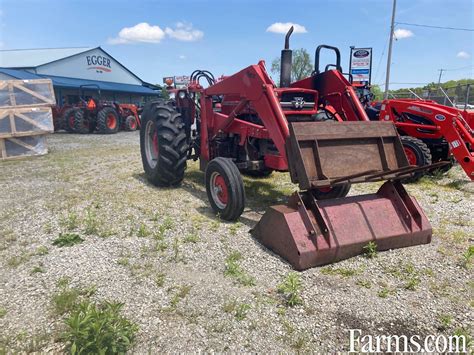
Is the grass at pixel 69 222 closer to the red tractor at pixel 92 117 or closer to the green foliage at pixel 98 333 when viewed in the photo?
the green foliage at pixel 98 333

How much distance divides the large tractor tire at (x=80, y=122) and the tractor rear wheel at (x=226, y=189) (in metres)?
14.2

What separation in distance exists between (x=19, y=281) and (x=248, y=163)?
2.94 m

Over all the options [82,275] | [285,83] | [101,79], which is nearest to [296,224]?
[82,275]

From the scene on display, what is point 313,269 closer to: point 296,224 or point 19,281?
point 296,224

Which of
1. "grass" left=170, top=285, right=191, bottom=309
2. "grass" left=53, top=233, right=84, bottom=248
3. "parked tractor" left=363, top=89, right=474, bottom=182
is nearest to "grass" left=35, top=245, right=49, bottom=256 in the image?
"grass" left=53, top=233, right=84, bottom=248

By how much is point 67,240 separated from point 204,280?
5.88ft

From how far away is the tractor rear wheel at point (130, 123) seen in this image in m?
19.2

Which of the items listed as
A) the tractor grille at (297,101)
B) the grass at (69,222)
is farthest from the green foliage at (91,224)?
the tractor grille at (297,101)

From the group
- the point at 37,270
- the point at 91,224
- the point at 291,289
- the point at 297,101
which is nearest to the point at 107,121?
the point at 91,224

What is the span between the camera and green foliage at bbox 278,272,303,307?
2.83 m

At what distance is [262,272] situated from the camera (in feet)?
10.9

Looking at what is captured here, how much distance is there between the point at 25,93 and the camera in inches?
412

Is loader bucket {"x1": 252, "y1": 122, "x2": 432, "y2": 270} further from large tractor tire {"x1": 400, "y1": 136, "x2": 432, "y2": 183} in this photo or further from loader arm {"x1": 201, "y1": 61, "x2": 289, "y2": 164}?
large tractor tire {"x1": 400, "y1": 136, "x2": 432, "y2": 183}
